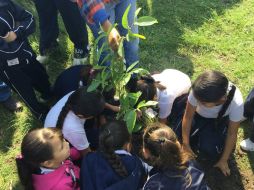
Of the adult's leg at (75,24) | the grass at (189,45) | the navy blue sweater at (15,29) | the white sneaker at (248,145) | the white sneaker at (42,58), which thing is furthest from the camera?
the white sneaker at (42,58)

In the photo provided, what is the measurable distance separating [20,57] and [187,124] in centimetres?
145

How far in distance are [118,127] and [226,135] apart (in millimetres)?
1028

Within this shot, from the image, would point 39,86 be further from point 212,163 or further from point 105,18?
point 212,163

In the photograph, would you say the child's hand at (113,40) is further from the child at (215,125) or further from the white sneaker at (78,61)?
the white sneaker at (78,61)

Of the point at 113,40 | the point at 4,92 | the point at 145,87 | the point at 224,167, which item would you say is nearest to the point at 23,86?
the point at 4,92

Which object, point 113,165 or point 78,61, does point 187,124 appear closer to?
point 113,165

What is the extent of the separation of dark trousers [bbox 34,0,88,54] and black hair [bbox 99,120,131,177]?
132 centimetres

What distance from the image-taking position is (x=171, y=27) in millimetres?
4449

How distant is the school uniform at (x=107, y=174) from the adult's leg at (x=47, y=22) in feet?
5.67

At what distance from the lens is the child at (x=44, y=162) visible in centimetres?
244

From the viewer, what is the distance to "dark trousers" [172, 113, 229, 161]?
310 cm

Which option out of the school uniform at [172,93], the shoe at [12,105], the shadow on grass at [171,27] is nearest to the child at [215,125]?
the school uniform at [172,93]

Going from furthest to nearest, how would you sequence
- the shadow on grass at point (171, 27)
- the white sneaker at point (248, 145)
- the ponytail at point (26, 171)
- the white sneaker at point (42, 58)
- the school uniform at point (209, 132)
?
the shadow on grass at point (171, 27) → the white sneaker at point (42, 58) → the white sneaker at point (248, 145) → the school uniform at point (209, 132) → the ponytail at point (26, 171)

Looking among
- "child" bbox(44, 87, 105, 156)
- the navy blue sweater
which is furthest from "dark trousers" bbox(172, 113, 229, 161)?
the navy blue sweater
